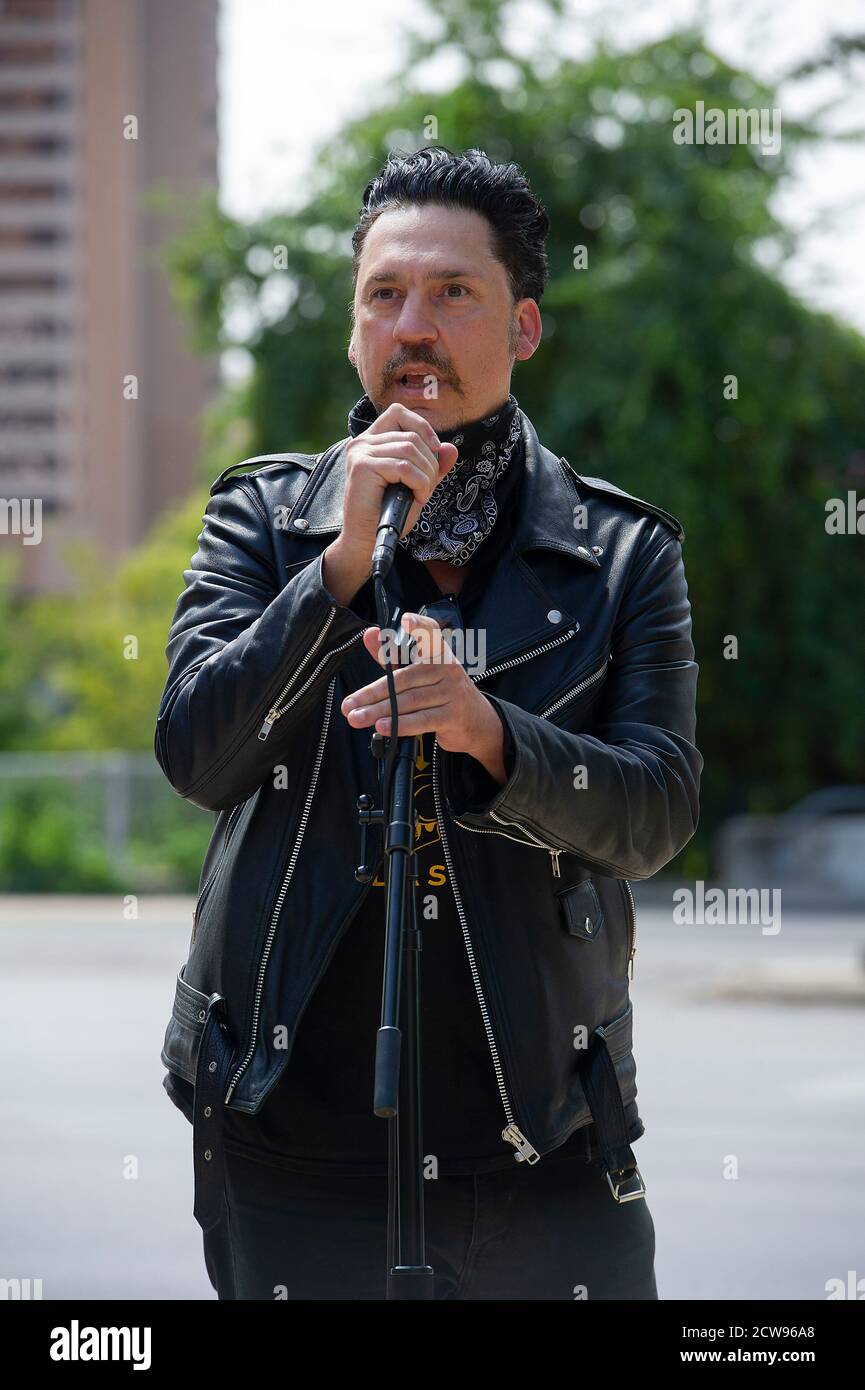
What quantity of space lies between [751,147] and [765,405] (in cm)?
308

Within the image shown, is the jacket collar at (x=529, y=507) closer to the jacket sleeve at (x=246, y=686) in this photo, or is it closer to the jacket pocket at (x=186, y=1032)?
the jacket sleeve at (x=246, y=686)

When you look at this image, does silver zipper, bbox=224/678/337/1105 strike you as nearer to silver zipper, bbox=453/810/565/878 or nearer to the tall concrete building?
silver zipper, bbox=453/810/565/878

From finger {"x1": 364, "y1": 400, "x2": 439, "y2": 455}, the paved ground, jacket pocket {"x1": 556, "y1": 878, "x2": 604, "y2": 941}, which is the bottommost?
the paved ground

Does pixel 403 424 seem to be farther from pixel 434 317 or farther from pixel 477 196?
pixel 477 196

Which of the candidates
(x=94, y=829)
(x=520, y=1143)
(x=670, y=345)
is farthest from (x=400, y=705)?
(x=94, y=829)

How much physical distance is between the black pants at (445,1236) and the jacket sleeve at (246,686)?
0.45 m

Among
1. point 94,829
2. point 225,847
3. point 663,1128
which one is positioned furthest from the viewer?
point 94,829

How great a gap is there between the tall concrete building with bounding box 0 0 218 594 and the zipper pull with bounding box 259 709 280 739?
75322 mm

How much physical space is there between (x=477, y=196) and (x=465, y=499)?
369 mm

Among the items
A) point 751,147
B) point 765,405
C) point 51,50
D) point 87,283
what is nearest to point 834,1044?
point 765,405

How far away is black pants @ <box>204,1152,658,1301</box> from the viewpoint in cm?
208

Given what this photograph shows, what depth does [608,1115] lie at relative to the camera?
6.94 ft

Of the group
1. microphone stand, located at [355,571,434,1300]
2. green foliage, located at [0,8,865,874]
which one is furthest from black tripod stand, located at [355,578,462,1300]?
green foliage, located at [0,8,865,874]

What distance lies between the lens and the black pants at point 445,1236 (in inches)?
82.0
